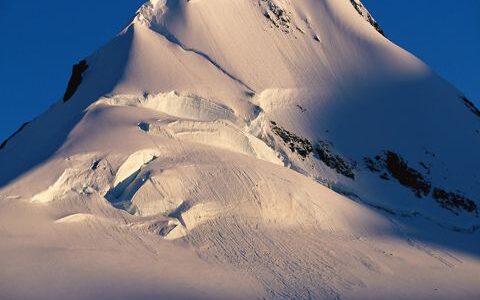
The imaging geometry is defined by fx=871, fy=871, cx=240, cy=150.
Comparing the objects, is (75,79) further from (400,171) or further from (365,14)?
(365,14)

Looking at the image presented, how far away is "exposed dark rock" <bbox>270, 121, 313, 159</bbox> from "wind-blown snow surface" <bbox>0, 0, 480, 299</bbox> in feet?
0.27

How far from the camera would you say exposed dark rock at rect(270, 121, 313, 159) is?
40562 mm

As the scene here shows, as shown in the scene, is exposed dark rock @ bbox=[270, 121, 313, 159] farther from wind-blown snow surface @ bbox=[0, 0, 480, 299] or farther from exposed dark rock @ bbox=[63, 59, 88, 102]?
exposed dark rock @ bbox=[63, 59, 88, 102]

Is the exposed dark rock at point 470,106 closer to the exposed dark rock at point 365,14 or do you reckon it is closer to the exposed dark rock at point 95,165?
the exposed dark rock at point 365,14

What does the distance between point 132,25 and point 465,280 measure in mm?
21796

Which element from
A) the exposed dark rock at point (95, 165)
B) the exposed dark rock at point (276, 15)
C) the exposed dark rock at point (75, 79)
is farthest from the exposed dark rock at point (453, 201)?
the exposed dark rock at point (75, 79)

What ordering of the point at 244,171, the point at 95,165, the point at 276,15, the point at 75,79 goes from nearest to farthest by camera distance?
the point at 95,165 → the point at 244,171 → the point at 75,79 → the point at 276,15

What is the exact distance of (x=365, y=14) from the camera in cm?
6303

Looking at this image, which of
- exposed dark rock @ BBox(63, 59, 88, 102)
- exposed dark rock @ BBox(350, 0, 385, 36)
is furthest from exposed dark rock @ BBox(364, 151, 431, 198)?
exposed dark rock @ BBox(350, 0, 385, 36)

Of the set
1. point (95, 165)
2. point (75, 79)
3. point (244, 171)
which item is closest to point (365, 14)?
point (75, 79)

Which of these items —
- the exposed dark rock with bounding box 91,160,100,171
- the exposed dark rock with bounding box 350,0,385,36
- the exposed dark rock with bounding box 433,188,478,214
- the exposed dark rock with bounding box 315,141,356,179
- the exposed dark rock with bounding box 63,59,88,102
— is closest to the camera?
the exposed dark rock with bounding box 91,160,100,171

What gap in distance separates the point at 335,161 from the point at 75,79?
45.4 feet

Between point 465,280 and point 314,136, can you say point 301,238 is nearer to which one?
point 465,280

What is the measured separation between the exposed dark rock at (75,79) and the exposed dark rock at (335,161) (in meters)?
12.4
